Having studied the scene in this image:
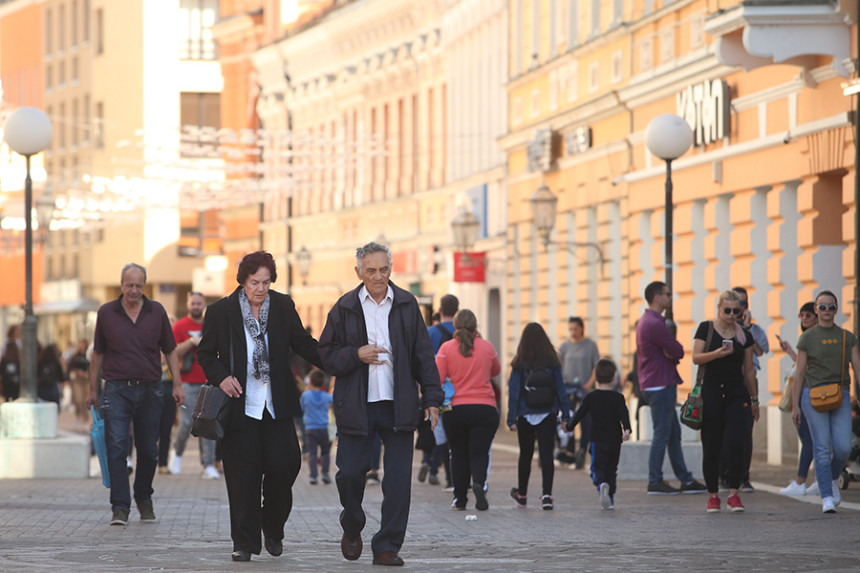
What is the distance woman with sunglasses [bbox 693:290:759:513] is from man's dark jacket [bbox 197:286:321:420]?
5.14m

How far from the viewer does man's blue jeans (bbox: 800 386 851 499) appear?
16.9 meters

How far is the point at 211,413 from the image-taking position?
12672mm

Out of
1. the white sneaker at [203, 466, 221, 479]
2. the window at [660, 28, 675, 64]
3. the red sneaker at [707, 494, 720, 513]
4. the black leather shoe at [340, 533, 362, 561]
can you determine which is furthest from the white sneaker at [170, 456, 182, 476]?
the black leather shoe at [340, 533, 362, 561]

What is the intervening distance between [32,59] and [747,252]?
67713 millimetres

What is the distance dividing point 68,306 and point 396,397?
223ft

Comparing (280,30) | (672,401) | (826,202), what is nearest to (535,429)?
(672,401)

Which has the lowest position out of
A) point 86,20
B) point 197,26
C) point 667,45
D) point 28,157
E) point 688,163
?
point 28,157

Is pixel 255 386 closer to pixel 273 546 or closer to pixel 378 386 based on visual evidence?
pixel 378 386

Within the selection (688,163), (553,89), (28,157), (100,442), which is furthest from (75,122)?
(100,442)

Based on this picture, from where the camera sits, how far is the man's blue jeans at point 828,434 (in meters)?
16.9

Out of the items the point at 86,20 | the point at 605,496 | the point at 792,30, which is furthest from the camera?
the point at 86,20

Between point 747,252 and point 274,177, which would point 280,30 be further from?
point 747,252

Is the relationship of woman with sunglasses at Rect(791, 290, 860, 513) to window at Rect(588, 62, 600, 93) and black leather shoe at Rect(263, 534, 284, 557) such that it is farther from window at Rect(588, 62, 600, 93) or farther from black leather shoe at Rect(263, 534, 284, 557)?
window at Rect(588, 62, 600, 93)

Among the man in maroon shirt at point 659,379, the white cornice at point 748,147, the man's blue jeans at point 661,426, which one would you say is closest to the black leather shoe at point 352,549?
the man in maroon shirt at point 659,379
